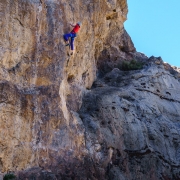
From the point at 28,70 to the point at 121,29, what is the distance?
13807 mm

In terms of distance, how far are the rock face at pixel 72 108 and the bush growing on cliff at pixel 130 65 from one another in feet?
6.39

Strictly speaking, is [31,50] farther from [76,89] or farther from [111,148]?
[111,148]

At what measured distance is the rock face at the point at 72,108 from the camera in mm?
12594

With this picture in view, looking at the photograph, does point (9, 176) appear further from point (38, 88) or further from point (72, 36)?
point (72, 36)

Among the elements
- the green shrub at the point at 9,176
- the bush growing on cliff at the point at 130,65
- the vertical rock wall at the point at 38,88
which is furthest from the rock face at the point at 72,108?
the bush growing on cliff at the point at 130,65

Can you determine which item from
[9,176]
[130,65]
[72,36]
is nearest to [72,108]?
[72,36]

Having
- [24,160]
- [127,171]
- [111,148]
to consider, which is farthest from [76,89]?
[24,160]

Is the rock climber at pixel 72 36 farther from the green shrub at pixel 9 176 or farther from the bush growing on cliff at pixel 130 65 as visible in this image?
the bush growing on cliff at pixel 130 65

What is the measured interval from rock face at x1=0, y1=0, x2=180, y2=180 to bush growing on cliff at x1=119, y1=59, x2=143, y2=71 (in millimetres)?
1949

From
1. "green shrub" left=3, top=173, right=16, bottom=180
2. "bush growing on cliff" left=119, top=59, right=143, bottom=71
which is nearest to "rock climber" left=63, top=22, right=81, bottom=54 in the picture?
"green shrub" left=3, top=173, right=16, bottom=180

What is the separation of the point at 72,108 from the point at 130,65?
9251mm

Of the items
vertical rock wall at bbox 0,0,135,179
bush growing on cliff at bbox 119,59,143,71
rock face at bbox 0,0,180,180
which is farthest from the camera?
bush growing on cliff at bbox 119,59,143,71

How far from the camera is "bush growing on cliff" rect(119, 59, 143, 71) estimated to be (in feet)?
79.7

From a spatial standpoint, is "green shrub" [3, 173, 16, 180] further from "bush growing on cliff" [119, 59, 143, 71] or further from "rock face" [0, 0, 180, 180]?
"bush growing on cliff" [119, 59, 143, 71]
